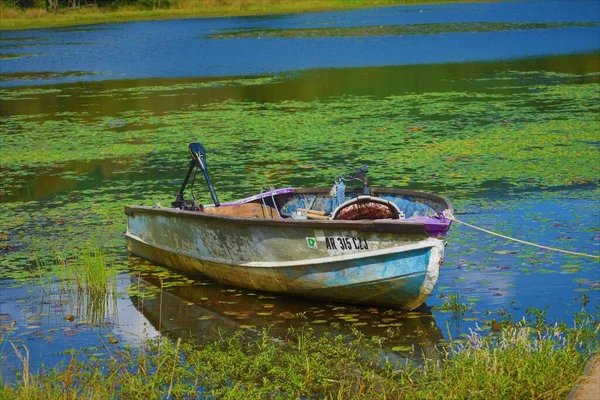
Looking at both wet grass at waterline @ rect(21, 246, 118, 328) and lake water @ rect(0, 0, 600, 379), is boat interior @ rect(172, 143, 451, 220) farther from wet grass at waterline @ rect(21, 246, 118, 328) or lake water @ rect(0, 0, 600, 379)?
wet grass at waterline @ rect(21, 246, 118, 328)

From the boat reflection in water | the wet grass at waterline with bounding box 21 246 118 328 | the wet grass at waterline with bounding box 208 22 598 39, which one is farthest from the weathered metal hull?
the wet grass at waterline with bounding box 208 22 598 39

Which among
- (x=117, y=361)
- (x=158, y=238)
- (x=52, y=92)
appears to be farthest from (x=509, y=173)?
(x=52, y=92)

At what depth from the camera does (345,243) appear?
888cm

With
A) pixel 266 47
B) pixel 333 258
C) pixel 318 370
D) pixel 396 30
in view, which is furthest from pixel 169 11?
pixel 318 370

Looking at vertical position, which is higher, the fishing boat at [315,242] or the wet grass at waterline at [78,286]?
the fishing boat at [315,242]

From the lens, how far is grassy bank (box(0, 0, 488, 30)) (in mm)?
66500

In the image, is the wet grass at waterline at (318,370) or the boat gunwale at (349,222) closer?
the wet grass at waterline at (318,370)

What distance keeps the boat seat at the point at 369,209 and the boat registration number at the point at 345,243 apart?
498 mm

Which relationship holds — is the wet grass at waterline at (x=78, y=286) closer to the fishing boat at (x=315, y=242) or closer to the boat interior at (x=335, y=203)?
the fishing boat at (x=315, y=242)

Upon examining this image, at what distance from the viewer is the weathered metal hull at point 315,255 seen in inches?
339

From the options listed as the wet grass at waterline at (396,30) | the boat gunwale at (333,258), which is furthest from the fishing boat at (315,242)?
the wet grass at waterline at (396,30)

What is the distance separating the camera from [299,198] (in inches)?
440

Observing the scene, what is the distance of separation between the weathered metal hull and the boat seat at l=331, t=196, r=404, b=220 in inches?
20.4

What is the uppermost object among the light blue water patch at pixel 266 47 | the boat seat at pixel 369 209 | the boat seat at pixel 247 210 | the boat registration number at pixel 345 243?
the boat seat at pixel 369 209
